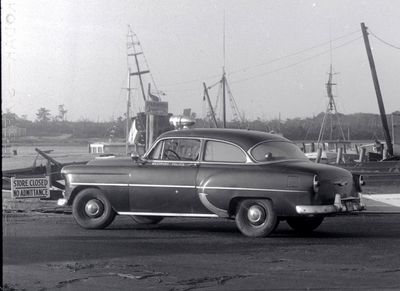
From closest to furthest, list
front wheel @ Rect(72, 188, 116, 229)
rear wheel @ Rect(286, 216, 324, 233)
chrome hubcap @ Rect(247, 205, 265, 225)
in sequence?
chrome hubcap @ Rect(247, 205, 265, 225) < rear wheel @ Rect(286, 216, 324, 233) < front wheel @ Rect(72, 188, 116, 229)

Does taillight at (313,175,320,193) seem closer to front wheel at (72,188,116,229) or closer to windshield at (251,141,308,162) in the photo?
windshield at (251,141,308,162)

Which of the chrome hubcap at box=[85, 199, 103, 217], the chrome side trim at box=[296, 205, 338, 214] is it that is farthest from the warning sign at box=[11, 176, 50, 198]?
the chrome side trim at box=[296, 205, 338, 214]

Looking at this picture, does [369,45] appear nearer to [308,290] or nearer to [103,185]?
[103,185]

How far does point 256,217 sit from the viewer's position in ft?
36.3

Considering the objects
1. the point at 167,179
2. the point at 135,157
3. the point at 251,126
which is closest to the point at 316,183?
the point at 167,179

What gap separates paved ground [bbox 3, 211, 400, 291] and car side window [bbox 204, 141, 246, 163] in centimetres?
114

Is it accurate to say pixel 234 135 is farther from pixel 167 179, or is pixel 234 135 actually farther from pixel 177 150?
pixel 167 179

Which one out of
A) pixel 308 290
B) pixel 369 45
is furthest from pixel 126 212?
pixel 369 45

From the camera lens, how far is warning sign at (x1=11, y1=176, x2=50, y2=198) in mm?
14546

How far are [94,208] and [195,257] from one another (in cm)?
353

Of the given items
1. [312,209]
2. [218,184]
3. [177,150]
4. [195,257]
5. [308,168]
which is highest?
[177,150]

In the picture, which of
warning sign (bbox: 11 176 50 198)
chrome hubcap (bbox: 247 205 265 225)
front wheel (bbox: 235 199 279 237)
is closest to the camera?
front wheel (bbox: 235 199 279 237)

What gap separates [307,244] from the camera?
10.5 m

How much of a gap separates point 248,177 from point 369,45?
79.8 feet
